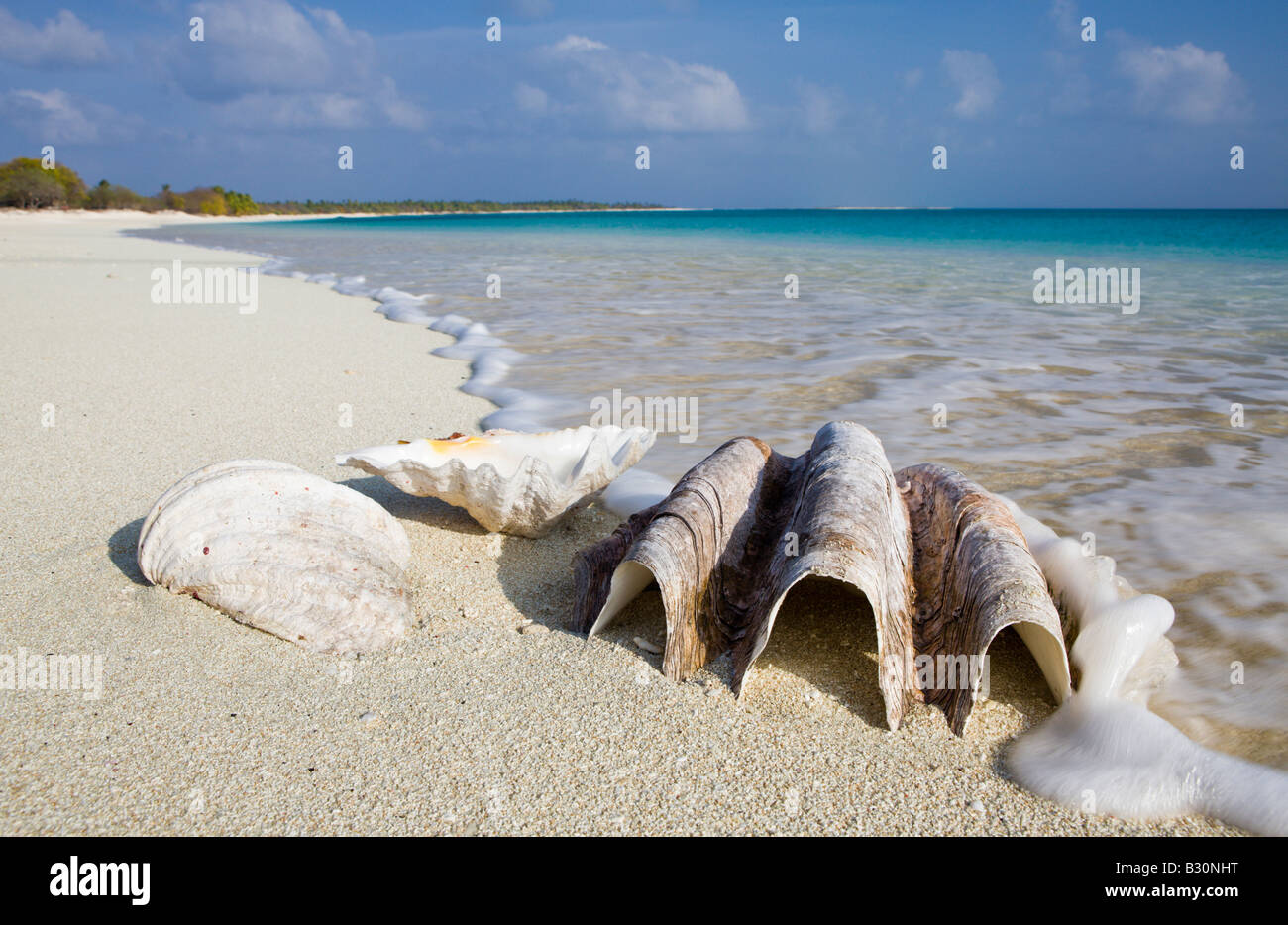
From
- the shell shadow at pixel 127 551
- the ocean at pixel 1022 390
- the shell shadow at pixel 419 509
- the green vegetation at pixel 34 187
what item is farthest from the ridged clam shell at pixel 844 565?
the green vegetation at pixel 34 187

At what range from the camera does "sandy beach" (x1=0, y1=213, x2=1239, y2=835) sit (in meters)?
1.92

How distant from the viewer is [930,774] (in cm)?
208

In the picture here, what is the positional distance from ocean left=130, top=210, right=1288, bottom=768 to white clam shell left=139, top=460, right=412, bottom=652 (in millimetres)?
2021

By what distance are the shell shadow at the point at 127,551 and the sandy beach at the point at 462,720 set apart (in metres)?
0.01

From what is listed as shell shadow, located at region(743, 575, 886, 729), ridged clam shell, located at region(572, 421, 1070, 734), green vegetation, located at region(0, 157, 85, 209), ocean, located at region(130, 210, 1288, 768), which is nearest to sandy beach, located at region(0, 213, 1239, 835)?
shell shadow, located at region(743, 575, 886, 729)

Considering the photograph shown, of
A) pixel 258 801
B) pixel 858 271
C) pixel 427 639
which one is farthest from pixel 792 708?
pixel 858 271

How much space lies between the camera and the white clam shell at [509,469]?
10.6ft

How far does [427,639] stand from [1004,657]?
184 cm

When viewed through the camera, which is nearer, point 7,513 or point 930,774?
A: point 930,774

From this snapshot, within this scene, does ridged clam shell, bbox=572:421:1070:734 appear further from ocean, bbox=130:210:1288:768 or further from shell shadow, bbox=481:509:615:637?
ocean, bbox=130:210:1288:768

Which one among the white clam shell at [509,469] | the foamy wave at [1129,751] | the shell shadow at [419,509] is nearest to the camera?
the foamy wave at [1129,751]

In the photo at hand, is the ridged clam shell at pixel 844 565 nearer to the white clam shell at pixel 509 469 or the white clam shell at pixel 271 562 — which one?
the white clam shell at pixel 509 469

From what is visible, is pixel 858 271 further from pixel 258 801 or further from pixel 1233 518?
pixel 258 801
